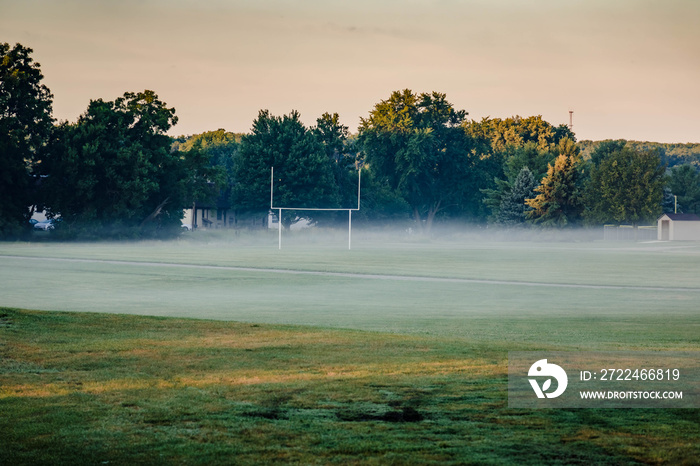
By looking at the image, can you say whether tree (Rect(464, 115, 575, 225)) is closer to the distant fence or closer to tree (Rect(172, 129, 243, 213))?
the distant fence

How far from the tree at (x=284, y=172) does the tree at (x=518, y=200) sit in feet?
73.3

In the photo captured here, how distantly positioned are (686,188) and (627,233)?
28452mm

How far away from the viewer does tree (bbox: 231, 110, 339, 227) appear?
85644mm

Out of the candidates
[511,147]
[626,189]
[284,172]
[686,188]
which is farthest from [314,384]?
[686,188]

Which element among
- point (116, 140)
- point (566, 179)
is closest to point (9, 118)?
point (116, 140)

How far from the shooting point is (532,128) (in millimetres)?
118688

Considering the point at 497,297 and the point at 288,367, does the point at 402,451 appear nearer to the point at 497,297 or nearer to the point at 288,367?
the point at 288,367

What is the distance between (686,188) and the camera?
123062 mm

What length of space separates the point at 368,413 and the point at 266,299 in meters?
17.1

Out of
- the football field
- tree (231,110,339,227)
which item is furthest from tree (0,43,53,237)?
the football field

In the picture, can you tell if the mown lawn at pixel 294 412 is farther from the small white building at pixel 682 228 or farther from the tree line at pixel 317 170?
the small white building at pixel 682 228

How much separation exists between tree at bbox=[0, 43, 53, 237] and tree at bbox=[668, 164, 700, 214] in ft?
295

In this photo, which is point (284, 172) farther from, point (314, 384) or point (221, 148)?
point (314, 384)

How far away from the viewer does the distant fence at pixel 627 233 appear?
328ft
